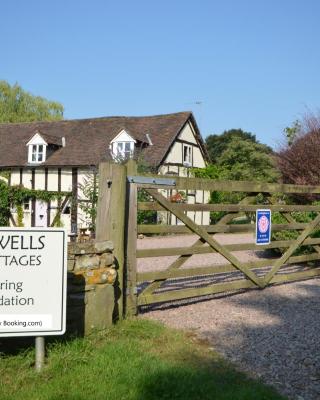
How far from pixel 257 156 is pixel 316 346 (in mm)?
44595

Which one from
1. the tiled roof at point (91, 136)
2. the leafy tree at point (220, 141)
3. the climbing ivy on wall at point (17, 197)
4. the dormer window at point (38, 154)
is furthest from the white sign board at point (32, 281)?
the leafy tree at point (220, 141)

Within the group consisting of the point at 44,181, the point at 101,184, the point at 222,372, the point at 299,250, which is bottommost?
the point at 222,372

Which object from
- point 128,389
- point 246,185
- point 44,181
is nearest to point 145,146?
point 44,181

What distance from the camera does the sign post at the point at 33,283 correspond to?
13.0 feet

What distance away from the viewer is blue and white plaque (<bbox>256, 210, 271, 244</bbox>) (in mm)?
7379

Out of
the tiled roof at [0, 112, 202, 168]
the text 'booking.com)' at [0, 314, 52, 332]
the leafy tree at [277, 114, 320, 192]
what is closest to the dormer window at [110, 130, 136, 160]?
the tiled roof at [0, 112, 202, 168]

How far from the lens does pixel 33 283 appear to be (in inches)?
160

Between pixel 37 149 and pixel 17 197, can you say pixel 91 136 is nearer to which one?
pixel 37 149

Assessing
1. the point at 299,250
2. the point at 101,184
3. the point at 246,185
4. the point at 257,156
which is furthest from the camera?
the point at 257,156

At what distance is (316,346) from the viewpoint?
5.02m

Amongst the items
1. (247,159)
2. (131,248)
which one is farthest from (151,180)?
(247,159)

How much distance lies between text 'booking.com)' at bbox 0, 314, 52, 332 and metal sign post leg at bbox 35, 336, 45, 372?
0.12 metres

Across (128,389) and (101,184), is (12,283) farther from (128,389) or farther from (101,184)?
(101,184)

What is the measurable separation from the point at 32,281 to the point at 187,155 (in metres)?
26.1
